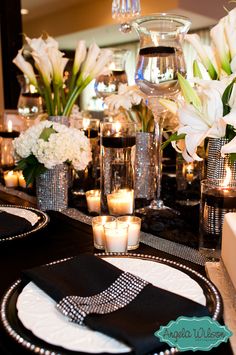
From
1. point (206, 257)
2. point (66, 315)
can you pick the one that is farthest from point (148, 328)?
point (206, 257)

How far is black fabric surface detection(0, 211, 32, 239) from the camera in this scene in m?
0.88

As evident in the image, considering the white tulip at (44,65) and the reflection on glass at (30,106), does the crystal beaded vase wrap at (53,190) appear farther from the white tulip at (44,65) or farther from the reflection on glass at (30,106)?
the reflection on glass at (30,106)

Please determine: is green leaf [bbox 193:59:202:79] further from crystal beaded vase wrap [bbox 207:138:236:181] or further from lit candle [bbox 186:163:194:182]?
lit candle [bbox 186:163:194:182]

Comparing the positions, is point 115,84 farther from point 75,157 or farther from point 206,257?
point 206,257

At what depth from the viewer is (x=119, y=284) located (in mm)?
563

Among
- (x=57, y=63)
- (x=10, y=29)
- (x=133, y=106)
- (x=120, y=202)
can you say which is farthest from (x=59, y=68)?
(x=10, y=29)

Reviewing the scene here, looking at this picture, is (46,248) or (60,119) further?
(60,119)

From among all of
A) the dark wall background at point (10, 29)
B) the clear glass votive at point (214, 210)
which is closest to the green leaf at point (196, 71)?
the clear glass votive at point (214, 210)

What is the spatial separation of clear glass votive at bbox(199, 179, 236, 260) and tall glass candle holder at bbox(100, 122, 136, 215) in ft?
0.98

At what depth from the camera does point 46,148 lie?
1.18 metres

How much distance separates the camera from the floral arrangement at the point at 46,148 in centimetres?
119
